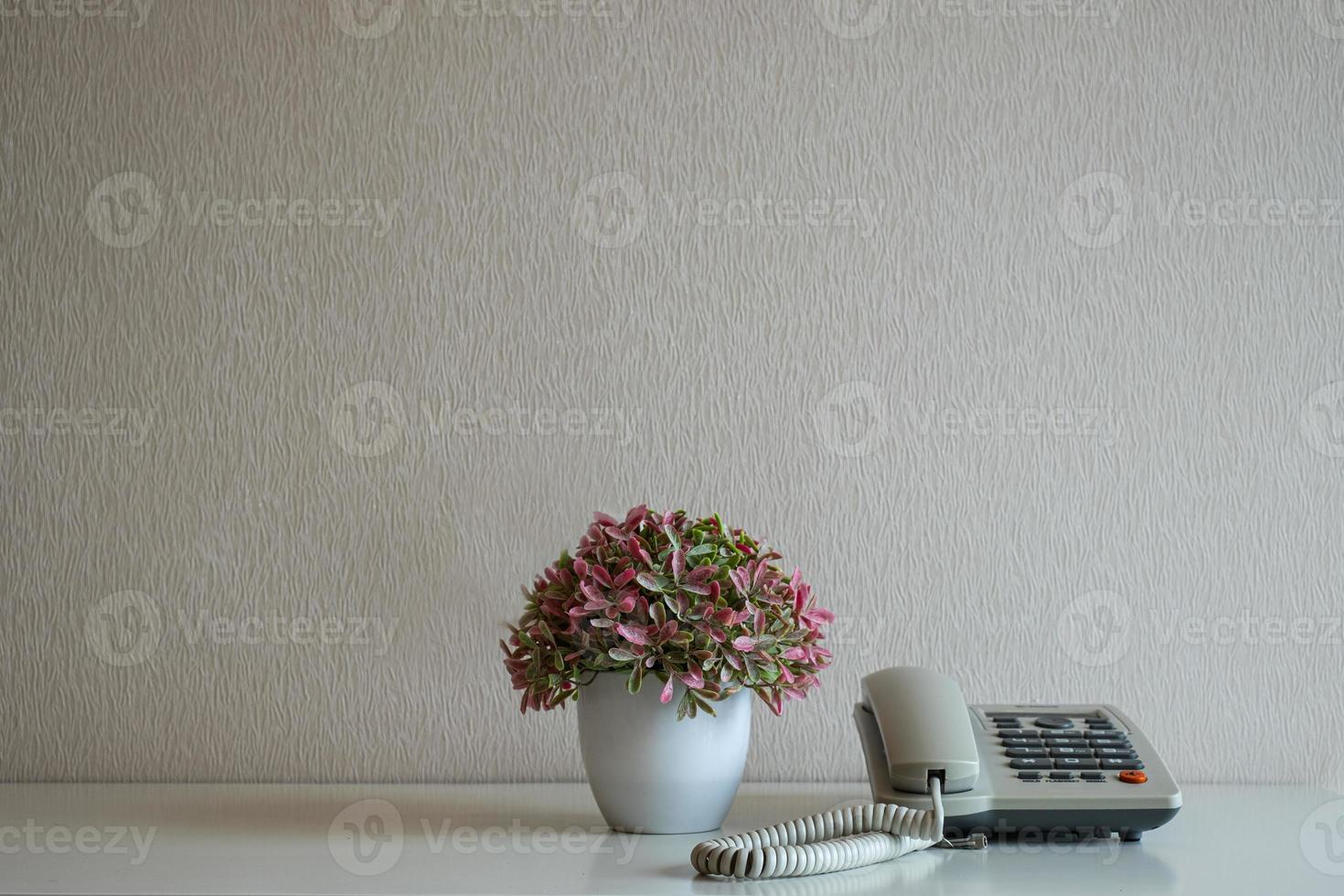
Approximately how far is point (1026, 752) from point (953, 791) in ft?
0.27

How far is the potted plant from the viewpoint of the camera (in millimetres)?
833

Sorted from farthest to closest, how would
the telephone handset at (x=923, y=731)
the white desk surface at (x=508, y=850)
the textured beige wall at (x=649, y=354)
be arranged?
the textured beige wall at (x=649, y=354)
the telephone handset at (x=923, y=731)
the white desk surface at (x=508, y=850)

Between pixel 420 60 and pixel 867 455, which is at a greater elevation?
pixel 420 60

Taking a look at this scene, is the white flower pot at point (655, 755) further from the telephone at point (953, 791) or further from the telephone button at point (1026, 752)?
the telephone button at point (1026, 752)

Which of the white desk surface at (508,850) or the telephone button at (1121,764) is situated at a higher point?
the telephone button at (1121,764)

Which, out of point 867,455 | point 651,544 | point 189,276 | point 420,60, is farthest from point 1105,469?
point 189,276

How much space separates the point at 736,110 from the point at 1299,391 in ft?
2.05

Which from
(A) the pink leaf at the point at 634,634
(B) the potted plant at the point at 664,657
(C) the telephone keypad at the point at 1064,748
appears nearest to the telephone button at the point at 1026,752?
(C) the telephone keypad at the point at 1064,748

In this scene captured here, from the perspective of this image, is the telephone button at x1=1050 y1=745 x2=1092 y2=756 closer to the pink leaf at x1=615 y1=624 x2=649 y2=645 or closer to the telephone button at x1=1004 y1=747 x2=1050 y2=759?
the telephone button at x1=1004 y1=747 x2=1050 y2=759

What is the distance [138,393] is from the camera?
1116 millimetres

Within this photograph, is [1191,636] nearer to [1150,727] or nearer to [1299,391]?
[1150,727]

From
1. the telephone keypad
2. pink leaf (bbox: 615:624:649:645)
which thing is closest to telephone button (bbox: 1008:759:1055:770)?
the telephone keypad

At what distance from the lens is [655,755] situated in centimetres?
84

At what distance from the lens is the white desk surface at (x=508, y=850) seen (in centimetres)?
71
